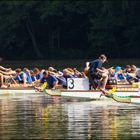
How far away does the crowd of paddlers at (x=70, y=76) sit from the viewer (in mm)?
29391

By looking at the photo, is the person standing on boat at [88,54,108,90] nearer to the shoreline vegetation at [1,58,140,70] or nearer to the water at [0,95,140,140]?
the water at [0,95,140,140]

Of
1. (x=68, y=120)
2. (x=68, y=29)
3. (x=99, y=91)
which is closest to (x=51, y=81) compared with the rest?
(x=99, y=91)

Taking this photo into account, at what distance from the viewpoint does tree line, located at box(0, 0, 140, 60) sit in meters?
82.1

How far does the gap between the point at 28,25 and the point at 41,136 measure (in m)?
72.3

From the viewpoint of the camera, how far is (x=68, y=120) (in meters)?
21.1

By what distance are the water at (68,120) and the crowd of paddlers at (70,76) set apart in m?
1.24

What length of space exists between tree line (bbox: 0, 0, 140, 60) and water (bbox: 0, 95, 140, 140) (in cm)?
5368

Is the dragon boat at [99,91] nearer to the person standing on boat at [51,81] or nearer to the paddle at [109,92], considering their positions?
the paddle at [109,92]

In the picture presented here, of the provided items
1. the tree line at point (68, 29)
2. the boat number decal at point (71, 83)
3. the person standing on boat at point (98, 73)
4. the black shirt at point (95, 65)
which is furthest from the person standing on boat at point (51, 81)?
the tree line at point (68, 29)

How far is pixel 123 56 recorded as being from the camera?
8269 cm

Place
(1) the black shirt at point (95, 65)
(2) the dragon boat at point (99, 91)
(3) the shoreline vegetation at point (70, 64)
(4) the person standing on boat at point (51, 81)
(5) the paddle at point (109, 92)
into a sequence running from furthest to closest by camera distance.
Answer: (3) the shoreline vegetation at point (70, 64), (4) the person standing on boat at point (51, 81), (1) the black shirt at point (95, 65), (2) the dragon boat at point (99, 91), (5) the paddle at point (109, 92)

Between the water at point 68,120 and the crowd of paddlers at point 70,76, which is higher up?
the crowd of paddlers at point 70,76

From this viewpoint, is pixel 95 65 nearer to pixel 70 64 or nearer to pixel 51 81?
pixel 51 81

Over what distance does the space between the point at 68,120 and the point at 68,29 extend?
66.8 m
